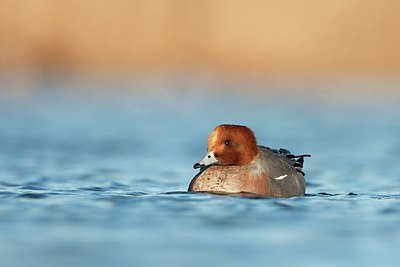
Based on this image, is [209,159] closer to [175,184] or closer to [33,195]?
[33,195]

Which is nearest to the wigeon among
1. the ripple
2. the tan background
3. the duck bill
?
A: the duck bill

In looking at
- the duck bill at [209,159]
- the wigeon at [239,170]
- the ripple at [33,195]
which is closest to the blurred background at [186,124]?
the ripple at [33,195]

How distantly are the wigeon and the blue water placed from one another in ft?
0.73

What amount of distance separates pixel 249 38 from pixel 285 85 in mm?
1913

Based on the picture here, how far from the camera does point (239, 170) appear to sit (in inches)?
372

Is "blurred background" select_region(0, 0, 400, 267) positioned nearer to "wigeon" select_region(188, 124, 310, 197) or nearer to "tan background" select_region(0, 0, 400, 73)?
"tan background" select_region(0, 0, 400, 73)

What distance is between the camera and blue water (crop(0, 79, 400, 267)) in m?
7.10

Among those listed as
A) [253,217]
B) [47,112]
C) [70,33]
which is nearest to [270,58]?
[70,33]

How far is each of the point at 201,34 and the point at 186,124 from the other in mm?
6295

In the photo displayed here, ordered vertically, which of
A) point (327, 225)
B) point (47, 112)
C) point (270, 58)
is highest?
point (270, 58)

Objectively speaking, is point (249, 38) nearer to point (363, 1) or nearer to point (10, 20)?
point (363, 1)

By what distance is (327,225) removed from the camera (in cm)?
813

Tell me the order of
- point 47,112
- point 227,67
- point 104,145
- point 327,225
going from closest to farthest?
point 327,225
point 104,145
point 47,112
point 227,67

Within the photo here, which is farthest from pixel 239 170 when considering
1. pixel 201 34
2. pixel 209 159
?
pixel 201 34
